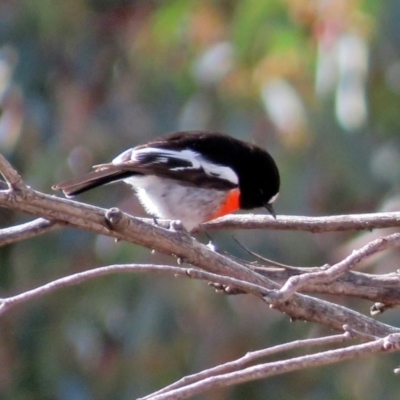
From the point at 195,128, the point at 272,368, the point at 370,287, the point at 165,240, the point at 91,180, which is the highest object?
the point at 195,128

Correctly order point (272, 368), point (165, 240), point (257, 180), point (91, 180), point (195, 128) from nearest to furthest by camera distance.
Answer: point (272, 368)
point (165, 240)
point (91, 180)
point (257, 180)
point (195, 128)

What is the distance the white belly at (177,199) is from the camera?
3949 mm

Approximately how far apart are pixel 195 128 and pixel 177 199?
3.29m

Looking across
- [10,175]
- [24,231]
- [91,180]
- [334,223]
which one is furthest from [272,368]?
[91,180]

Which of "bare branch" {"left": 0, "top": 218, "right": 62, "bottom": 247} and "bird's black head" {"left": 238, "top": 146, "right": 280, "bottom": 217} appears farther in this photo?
"bird's black head" {"left": 238, "top": 146, "right": 280, "bottom": 217}

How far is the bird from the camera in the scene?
13.0 feet

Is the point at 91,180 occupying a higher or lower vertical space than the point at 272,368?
higher

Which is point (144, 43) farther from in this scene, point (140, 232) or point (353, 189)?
point (140, 232)

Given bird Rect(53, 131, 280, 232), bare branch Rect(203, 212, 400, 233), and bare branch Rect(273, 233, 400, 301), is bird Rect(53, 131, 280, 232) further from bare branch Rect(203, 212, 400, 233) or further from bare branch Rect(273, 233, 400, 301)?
bare branch Rect(273, 233, 400, 301)

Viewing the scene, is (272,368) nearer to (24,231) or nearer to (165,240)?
(165,240)

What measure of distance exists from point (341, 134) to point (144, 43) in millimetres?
2316

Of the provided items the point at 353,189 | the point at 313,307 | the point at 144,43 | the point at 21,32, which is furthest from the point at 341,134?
the point at 313,307

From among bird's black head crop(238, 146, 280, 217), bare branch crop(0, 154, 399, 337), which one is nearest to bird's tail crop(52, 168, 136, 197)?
bird's black head crop(238, 146, 280, 217)

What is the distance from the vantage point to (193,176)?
4.11m
